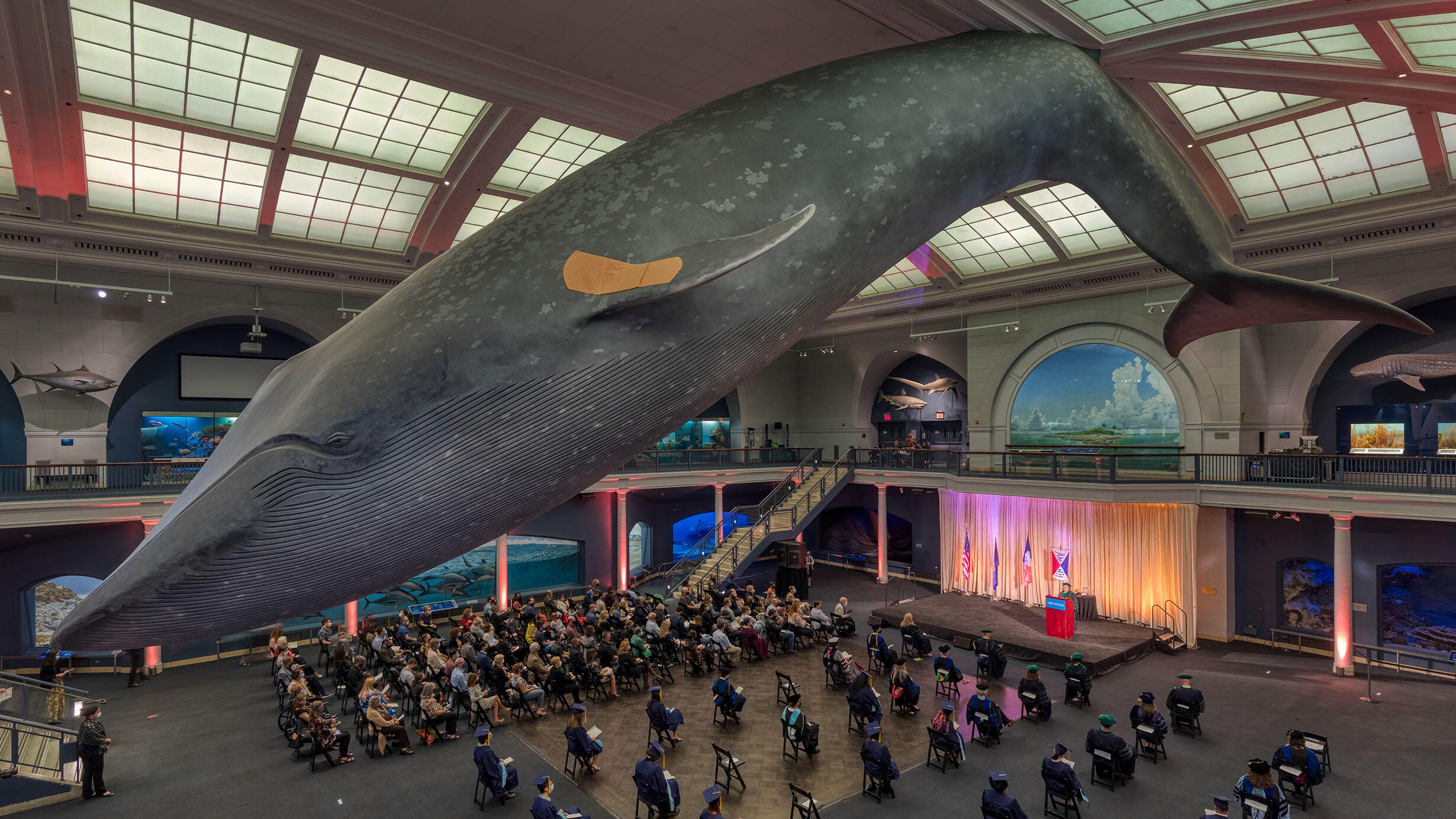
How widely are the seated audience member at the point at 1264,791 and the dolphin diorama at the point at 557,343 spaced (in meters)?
8.85

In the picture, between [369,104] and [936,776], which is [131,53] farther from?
[936,776]

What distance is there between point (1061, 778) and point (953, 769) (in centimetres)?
185

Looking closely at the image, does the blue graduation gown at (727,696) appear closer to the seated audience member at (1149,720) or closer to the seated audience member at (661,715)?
the seated audience member at (661,715)

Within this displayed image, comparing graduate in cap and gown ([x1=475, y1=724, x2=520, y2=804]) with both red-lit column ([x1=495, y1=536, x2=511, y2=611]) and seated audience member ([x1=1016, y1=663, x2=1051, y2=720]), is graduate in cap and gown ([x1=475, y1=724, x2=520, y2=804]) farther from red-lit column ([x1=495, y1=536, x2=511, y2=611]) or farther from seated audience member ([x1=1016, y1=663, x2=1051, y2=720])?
red-lit column ([x1=495, y1=536, x2=511, y2=611])

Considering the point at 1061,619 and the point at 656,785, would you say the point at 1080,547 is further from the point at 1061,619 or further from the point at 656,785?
the point at 656,785

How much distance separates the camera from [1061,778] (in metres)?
8.42

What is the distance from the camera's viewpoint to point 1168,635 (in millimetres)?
17125

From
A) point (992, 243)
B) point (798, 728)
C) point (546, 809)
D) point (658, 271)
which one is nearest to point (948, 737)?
point (798, 728)

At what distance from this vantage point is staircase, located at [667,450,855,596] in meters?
21.1

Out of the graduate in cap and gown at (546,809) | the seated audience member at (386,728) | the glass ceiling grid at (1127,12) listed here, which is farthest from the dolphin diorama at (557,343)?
the seated audience member at (386,728)

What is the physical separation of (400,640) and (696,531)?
588 inches

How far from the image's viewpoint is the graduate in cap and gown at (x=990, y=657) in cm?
1361

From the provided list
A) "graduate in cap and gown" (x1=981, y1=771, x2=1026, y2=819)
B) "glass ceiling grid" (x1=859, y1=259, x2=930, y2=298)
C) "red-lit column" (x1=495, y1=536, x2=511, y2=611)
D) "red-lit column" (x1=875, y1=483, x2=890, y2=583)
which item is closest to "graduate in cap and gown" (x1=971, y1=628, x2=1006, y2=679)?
"graduate in cap and gown" (x1=981, y1=771, x2=1026, y2=819)

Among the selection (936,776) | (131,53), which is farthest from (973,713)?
(131,53)
